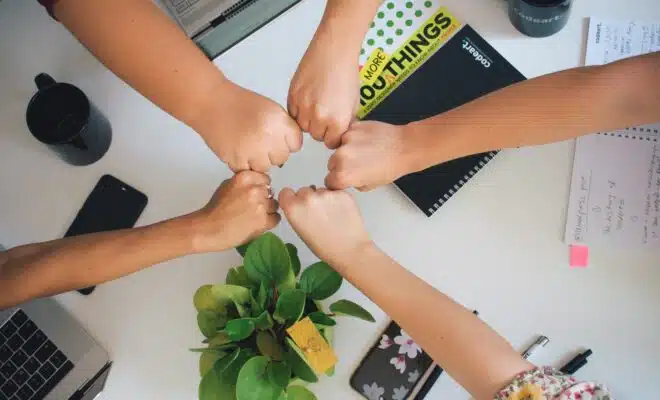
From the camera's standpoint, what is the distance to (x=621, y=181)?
0.87 m

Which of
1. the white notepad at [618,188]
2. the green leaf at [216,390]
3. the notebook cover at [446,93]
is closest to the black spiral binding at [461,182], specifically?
the notebook cover at [446,93]

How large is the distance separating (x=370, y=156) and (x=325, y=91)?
3.6 inches

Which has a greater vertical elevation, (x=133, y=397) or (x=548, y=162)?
(x=548, y=162)

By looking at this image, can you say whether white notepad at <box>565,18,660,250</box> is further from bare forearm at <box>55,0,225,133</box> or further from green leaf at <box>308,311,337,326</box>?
bare forearm at <box>55,0,225,133</box>

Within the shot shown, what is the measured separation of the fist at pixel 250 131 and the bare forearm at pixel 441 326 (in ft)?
0.52

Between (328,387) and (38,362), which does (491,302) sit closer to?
(328,387)

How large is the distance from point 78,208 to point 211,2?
0.32 meters

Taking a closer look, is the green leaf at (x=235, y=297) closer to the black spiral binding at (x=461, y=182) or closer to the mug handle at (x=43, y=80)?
the black spiral binding at (x=461, y=182)

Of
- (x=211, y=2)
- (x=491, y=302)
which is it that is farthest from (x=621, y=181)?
(x=211, y=2)

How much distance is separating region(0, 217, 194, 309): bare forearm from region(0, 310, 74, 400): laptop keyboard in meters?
0.06

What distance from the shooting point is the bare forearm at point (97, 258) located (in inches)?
33.3

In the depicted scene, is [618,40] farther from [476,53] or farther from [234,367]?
[234,367]

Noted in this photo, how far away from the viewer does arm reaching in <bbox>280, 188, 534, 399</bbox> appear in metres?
0.79

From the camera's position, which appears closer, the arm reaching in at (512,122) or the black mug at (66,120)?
the arm reaching in at (512,122)
